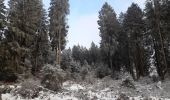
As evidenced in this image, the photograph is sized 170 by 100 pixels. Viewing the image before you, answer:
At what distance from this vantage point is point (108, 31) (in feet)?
172

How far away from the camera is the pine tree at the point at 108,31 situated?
168 ft

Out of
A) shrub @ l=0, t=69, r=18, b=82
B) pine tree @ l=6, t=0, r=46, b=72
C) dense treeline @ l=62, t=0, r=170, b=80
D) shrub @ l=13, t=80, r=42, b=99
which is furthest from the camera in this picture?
dense treeline @ l=62, t=0, r=170, b=80

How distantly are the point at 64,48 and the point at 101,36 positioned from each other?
9166 mm

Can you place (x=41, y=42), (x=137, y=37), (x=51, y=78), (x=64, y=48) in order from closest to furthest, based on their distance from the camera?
(x=51, y=78) < (x=64, y=48) < (x=137, y=37) < (x=41, y=42)

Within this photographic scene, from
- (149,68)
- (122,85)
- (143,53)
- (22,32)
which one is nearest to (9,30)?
(22,32)

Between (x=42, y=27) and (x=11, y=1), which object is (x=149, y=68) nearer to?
(x=42, y=27)

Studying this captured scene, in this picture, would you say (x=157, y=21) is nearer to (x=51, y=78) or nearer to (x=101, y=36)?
(x=101, y=36)

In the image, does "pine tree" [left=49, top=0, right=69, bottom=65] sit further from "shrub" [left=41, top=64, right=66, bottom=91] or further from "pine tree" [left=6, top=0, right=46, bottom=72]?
"shrub" [left=41, top=64, right=66, bottom=91]

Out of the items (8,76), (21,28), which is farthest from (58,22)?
(8,76)

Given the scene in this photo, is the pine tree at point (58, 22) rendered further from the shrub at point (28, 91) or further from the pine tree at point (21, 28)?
the shrub at point (28, 91)

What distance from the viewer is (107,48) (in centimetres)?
5084

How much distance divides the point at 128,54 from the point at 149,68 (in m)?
4.62

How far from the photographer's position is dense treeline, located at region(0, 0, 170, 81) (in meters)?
35.2

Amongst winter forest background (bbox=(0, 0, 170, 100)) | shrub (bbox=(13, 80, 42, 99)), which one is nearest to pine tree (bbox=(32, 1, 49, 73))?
winter forest background (bbox=(0, 0, 170, 100))
